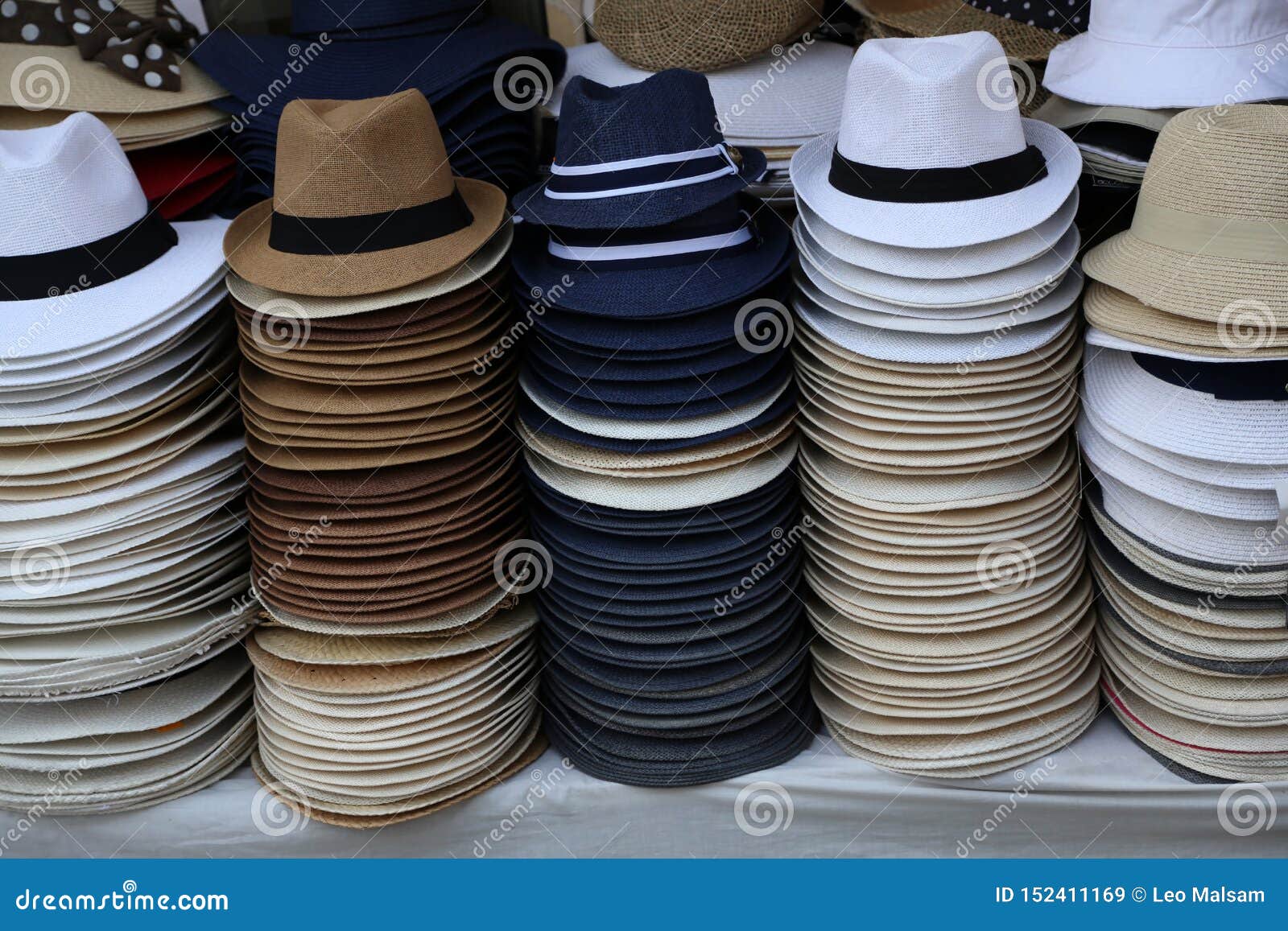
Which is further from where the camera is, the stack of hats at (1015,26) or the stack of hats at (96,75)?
the stack of hats at (1015,26)

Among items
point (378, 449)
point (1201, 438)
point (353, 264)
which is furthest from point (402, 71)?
point (1201, 438)

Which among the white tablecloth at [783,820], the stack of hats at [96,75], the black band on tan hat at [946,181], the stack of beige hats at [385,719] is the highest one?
the stack of hats at [96,75]

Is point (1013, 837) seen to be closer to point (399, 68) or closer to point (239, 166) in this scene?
point (399, 68)

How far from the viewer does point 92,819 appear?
2.30 meters

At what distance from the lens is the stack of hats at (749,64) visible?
2510mm

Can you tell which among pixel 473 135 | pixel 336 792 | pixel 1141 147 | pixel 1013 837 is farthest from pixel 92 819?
pixel 1141 147

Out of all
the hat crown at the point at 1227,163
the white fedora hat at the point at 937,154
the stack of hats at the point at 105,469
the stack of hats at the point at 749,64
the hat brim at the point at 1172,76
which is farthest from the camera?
the stack of hats at the point at 749,64

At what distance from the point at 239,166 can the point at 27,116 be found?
0.45 m

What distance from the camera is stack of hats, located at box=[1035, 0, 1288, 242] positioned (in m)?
2.21

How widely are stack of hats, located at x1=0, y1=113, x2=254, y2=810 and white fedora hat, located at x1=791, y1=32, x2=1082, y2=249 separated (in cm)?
127

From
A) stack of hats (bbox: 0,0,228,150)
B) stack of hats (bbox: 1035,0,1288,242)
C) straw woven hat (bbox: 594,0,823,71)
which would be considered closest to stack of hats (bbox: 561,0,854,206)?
straw woven hat (bbox: 594,0,823,71)

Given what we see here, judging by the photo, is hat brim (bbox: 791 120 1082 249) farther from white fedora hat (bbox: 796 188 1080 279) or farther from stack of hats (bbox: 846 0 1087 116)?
stack of hats (bbox: 846 0 1087 116)

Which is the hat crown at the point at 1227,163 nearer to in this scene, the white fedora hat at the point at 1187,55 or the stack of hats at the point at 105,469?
the white fedora hat at the point at 1187,55

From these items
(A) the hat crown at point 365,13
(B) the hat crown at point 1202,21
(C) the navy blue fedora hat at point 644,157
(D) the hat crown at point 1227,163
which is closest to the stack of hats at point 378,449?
(C) the navy blue fedora hat at point 644,157
